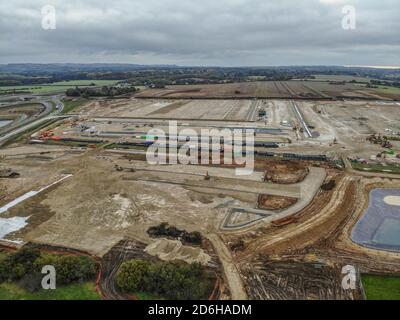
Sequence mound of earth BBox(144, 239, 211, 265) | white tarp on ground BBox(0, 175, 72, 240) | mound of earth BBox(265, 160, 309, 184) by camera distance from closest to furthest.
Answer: mound of earth BBox(144, 239, 211, 265)
white tarp on ground BBox(0, 175, 72, 240)
mound of earth BBox(265, 160, 309, 184)

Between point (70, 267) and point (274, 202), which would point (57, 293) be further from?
point (274, 202)

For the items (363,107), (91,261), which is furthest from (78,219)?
(363,107)

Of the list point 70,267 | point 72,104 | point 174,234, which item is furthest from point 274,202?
point 72,104

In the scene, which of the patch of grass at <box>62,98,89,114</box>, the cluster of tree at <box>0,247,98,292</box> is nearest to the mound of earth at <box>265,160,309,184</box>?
the cluster of tree at <box>0,247,98,292</box>

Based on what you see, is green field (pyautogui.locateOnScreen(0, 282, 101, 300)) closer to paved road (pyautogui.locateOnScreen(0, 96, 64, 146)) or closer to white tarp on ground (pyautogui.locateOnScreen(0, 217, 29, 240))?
white tarp on ground (pyautogui.locateOnScreen(0, 217, 29, 240))

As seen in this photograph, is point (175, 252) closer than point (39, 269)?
No

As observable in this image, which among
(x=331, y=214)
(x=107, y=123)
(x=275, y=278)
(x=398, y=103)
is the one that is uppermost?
(x=398, y=103)
